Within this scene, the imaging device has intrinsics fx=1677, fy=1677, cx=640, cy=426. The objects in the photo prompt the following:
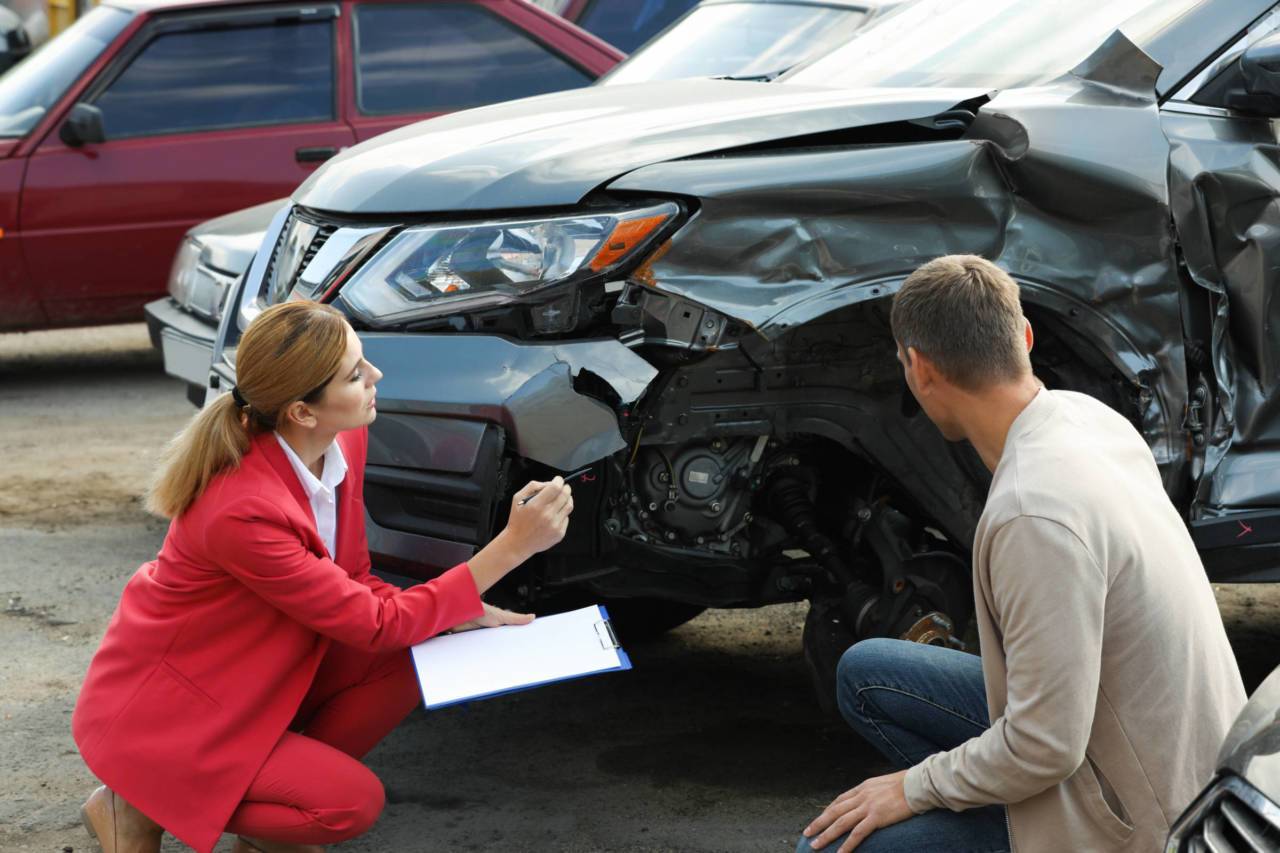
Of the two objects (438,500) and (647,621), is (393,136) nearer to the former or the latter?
(438,500)

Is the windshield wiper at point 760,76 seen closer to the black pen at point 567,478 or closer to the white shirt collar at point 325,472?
the black pen at point 567,478

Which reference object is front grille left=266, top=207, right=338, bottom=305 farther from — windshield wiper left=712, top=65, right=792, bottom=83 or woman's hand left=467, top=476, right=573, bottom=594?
windshield wiper left=712, top=65, right=792, bottom=83

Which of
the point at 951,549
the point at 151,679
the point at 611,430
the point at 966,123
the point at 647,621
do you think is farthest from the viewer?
the point at 647,621

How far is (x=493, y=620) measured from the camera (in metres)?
3.15

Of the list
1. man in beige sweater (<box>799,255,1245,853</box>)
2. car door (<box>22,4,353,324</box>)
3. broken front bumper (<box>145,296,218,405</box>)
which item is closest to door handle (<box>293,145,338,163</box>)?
car door (<box>22,4,353,324</box>)

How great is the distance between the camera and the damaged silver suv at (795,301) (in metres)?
3.16

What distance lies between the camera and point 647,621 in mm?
4465

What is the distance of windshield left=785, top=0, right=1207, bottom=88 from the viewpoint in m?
3.74

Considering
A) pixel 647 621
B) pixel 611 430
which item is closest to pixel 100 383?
pixel 647 621

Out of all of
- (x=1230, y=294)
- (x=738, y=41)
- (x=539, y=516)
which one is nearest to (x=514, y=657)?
(x=539, y=516)

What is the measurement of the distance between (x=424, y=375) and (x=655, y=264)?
0.48 metres

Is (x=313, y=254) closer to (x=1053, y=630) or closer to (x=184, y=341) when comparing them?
(x=1053, y=630)

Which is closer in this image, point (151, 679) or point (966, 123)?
point (151, 679)

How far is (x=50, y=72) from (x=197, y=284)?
228cm
